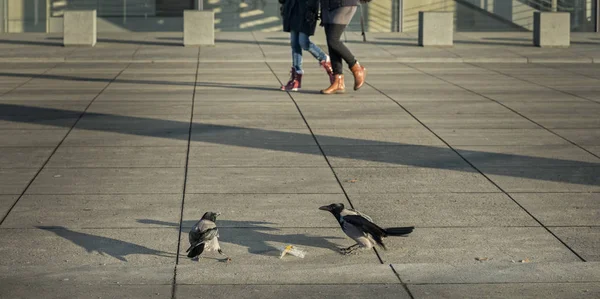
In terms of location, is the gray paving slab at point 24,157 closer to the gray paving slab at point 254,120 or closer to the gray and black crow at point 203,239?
the gray paving slab at point 254,120

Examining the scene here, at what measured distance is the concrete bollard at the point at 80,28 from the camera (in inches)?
976

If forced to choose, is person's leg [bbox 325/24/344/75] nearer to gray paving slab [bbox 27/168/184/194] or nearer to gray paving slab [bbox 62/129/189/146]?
gray paving slab [bbox 62/129/189/146]

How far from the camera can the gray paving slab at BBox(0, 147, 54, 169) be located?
9.72 meters

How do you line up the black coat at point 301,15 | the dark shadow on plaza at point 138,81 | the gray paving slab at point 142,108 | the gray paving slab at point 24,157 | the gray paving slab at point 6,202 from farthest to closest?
the dark shadow on plaza at point 138,81
the black coat at point 301,15
the gray paving slab at point 142,108
the gray paving slab at point 24,157
the gray paving slab at point 6,202

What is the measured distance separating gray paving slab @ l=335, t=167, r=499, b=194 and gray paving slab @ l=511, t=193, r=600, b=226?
1.39ft

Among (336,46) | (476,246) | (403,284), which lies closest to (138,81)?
(336,46)

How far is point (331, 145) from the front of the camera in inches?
428

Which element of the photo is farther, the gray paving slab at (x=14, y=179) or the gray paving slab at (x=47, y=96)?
the gray paving slab at (x=47, y=96)

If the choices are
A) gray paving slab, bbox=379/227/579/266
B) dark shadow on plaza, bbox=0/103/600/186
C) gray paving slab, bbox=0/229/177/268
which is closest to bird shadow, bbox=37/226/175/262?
gray paving slab, bbox=0/229/177/268

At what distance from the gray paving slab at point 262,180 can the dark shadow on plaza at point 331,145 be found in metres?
0.94

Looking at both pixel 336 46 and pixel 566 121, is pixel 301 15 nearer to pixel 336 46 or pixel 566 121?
pixel 336 46

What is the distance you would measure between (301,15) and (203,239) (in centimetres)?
911

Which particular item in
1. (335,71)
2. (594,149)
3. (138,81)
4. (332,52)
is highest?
(332,52)

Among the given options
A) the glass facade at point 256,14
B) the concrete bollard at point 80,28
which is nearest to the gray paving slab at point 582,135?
the concrete bollard at point 80,28
